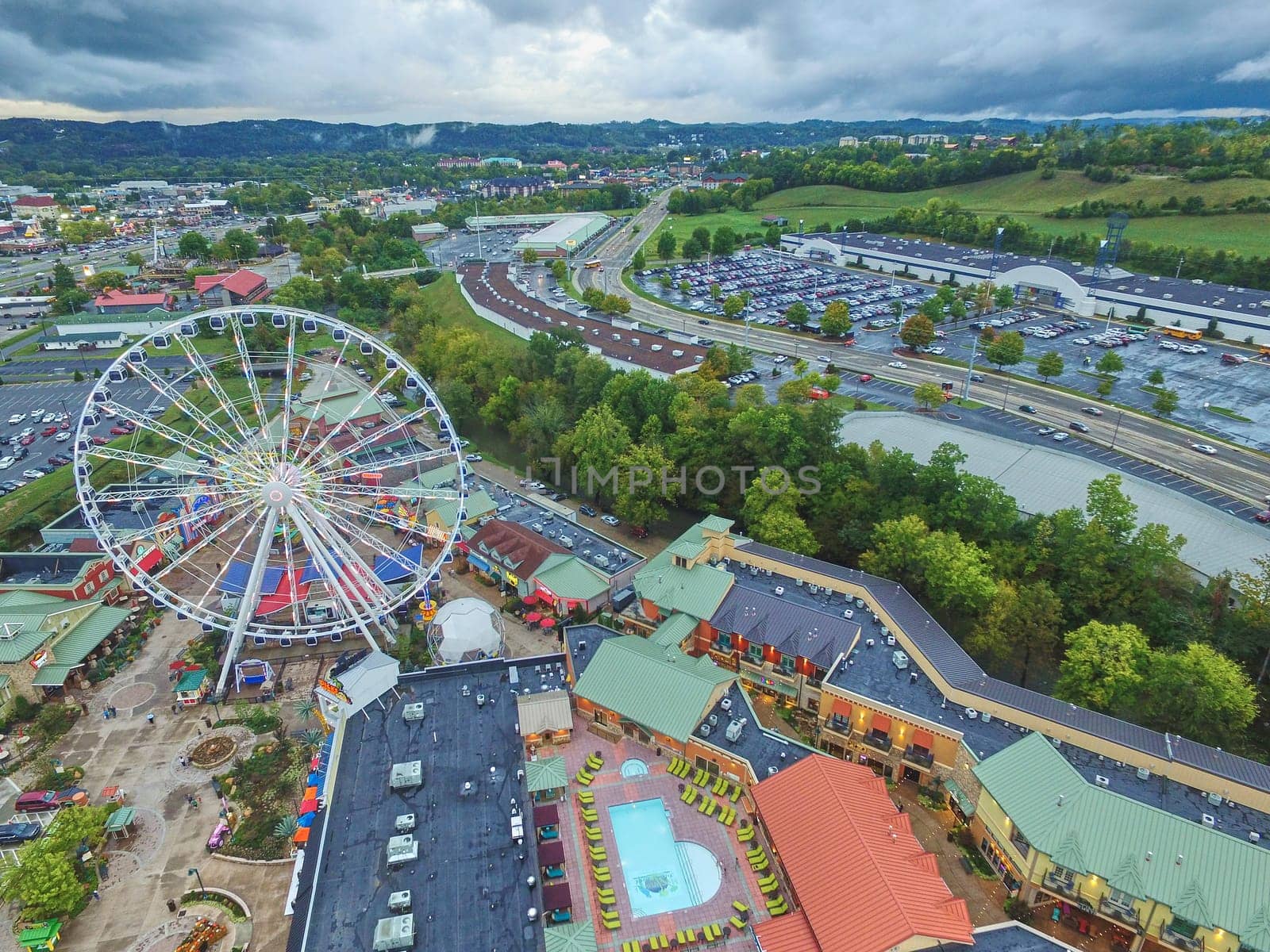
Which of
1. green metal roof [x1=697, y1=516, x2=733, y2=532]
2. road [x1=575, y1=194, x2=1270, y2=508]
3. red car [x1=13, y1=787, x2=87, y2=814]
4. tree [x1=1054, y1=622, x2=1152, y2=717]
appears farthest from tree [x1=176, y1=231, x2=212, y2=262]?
tree [x1=1054, y1=622, x2=1152, y2=717]

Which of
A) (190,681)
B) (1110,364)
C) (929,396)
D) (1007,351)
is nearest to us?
(190,681)

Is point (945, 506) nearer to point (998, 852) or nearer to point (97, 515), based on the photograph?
point (998, 852)

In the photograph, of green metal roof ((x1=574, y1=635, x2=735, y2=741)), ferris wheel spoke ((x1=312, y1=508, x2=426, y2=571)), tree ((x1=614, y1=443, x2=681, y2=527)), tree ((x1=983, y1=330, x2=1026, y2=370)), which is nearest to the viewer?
green metal roof ((x1=574, y1=635, x2=735, y2=741))

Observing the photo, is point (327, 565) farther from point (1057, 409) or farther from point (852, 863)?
point (1057, 409)

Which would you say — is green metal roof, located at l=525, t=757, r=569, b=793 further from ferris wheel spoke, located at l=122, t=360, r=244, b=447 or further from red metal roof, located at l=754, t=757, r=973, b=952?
ferris wheel spoke, located at l=122, t=360, r=244, b=447

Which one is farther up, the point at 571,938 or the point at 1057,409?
the point at 571,938

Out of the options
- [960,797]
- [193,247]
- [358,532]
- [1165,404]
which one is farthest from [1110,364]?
[193,247]

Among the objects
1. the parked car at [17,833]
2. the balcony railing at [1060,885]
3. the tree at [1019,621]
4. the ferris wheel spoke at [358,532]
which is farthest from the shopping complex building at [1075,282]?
the parked car at [17,833]
